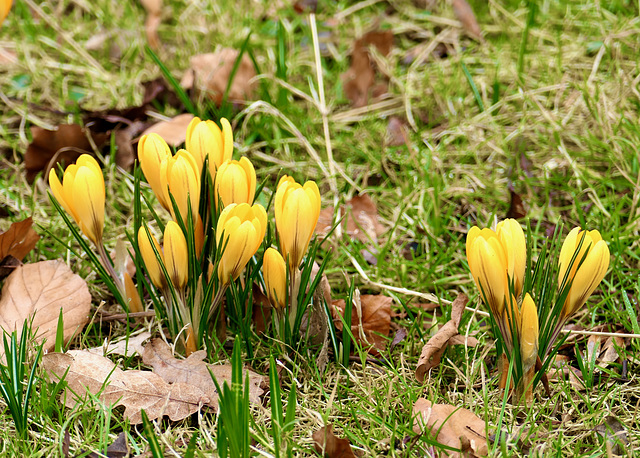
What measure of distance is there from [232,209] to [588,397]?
968 mm

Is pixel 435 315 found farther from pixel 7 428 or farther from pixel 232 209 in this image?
pixel 7 428

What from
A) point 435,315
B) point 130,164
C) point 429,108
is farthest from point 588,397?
point 130,164

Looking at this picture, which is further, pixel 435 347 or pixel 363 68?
pixel 363 68

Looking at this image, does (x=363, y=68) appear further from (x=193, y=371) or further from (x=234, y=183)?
(x=193, y=371)

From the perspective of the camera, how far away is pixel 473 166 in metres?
2.56

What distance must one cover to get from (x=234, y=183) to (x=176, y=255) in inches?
8.2

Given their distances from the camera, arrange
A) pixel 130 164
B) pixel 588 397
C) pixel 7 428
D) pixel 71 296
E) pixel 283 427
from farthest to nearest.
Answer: pixel 130 164 → pixel 71 296 → pixel 588 397 → pixel 7 428 → pixel 283 427

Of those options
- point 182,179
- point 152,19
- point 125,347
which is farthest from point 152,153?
point 152,19

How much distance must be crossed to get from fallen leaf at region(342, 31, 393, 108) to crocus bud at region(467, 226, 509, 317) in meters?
1.63

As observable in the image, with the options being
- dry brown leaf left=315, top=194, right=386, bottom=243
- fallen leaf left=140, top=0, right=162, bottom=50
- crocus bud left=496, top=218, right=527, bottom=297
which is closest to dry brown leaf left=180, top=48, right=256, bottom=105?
fallen leaf left=140, top=0, right=162, bottom=50

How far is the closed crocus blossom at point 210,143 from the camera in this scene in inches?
62.2

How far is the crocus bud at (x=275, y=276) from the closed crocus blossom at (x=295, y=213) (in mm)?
28

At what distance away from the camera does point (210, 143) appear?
159 centimetres

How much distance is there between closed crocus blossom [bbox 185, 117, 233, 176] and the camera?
5.18 ft
